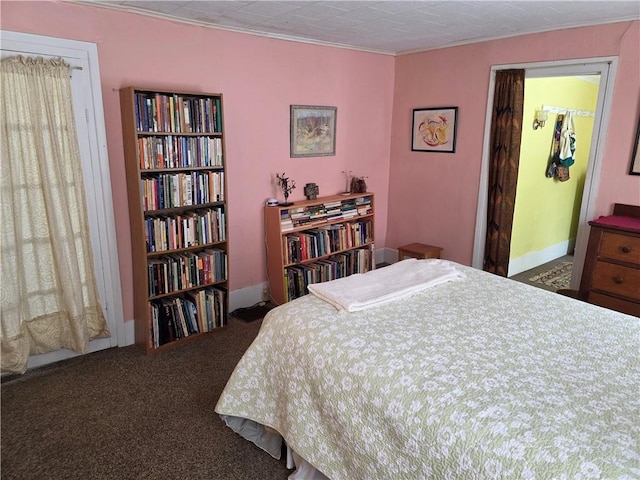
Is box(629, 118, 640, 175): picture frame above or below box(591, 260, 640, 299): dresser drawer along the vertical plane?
above

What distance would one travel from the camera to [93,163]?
2.75 meters

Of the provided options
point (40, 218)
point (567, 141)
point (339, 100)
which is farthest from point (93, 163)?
point (567, 141)

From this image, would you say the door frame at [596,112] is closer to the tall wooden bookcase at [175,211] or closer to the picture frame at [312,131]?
the picture frame at [312,131]

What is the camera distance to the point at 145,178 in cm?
285

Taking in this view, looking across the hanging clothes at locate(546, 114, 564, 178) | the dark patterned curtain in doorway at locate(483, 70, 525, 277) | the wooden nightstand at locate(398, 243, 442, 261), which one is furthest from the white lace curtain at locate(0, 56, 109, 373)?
the hanging clothes at locate(546, 114, 564, 178)

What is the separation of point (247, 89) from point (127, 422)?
2.47 meters

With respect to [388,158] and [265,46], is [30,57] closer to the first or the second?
[265,46]

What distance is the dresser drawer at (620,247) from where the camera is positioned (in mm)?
2699

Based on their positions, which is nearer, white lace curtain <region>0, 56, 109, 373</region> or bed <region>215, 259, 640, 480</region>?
bed <region>215, 259, 640, 480</region>

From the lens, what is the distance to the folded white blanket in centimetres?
202

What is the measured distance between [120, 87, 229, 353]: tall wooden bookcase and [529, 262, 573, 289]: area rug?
3144 mm

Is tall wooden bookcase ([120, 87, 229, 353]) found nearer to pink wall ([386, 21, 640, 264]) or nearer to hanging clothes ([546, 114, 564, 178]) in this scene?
pink wall ([386, 21, 640, 264])

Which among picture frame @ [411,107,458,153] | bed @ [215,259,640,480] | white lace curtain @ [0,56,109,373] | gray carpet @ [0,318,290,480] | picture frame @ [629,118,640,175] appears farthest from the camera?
picture frame @ [411,107,458,153]

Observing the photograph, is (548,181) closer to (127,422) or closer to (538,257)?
(538,257)
